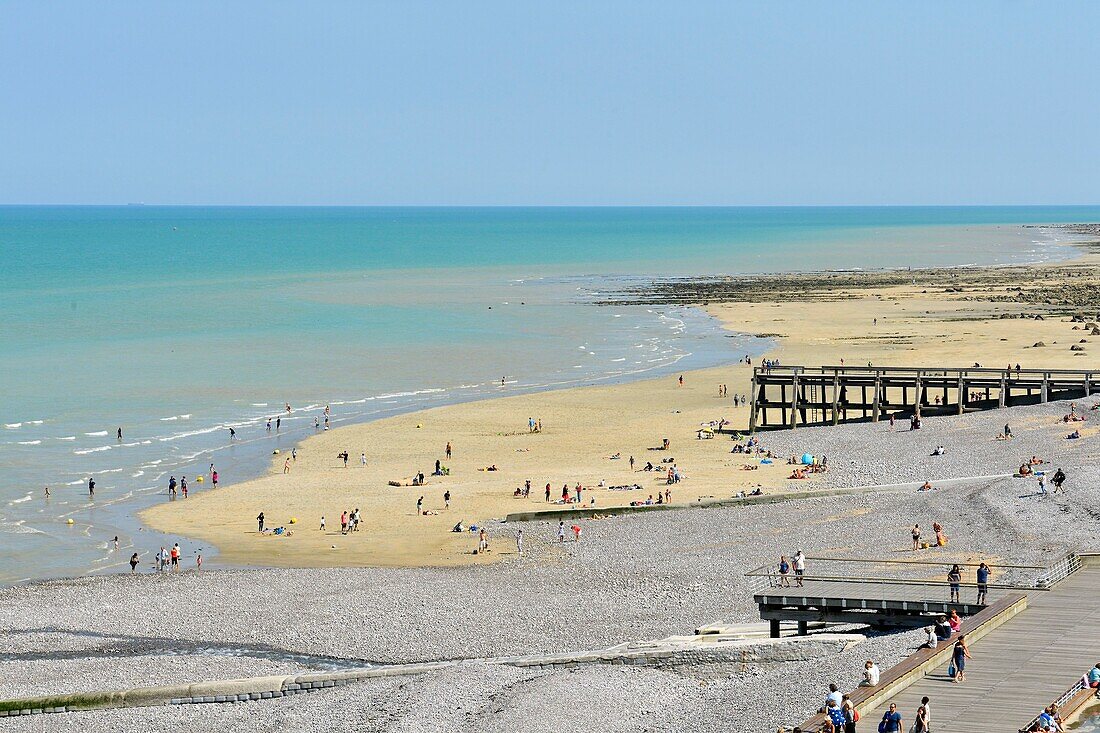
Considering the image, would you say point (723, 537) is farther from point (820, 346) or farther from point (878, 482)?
point (820, 346)

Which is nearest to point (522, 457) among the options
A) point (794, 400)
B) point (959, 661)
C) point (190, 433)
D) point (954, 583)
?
point (794, 400)

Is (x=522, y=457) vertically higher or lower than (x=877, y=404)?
lower

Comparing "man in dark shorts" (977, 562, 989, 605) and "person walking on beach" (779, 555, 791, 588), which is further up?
"man in dark shorts" (977, 562, 989, 605)

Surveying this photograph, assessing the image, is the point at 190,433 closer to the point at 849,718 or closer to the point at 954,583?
the point at 954,583

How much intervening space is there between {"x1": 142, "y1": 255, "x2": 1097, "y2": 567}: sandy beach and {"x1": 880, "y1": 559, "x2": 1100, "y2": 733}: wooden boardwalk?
51.7 ft

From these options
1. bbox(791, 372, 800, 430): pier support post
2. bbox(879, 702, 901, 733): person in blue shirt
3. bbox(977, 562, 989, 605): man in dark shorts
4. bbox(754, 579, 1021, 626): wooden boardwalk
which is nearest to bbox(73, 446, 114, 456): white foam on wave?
bbox(791, 372, 800, 430): pier support post

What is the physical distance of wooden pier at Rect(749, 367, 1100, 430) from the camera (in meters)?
53.9

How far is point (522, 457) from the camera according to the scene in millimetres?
51906

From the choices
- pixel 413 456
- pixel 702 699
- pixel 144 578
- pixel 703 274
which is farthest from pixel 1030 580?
pixel 703 274

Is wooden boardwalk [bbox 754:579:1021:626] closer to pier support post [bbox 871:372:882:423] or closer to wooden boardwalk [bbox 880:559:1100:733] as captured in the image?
wooden boardwalk [bbox 880:559:1100:733]

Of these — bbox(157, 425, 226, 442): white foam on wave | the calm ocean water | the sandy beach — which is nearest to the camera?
the sandy beach

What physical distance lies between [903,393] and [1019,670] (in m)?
35.2

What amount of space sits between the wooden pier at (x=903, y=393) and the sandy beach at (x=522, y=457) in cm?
201

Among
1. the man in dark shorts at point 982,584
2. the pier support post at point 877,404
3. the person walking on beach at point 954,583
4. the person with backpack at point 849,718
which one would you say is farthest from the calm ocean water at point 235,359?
the person with backpack at point 849,718
